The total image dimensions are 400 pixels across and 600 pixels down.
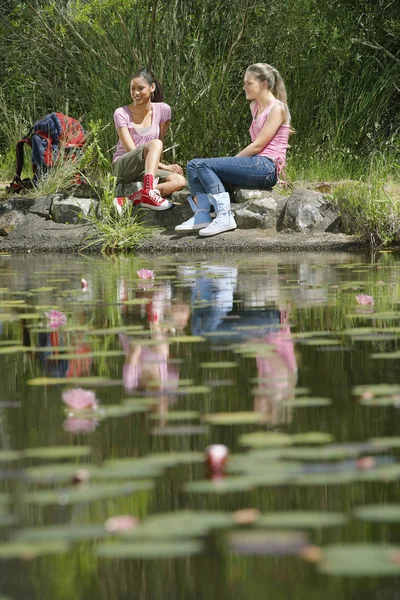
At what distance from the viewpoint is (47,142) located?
9.17 m

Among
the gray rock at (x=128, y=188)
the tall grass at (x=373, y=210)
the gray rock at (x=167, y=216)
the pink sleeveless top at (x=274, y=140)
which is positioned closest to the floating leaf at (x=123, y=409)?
the tall grass at (x=373, y=210)

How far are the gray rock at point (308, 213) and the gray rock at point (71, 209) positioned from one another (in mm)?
1733

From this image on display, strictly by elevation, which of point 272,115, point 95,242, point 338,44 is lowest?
point 95,242

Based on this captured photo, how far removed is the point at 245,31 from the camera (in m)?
10.3

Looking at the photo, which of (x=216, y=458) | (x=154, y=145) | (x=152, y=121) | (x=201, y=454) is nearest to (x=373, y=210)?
(x=154, y=145)

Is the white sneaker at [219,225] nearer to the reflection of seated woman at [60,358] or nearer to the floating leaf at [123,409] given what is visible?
the reflection of seated woman at [60,358]

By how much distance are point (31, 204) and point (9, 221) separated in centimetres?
27

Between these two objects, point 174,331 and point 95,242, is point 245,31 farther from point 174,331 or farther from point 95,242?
point 174,331

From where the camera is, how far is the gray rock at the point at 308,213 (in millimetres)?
8016

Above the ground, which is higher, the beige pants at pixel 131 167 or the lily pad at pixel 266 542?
the beige pants at pixel 131 167

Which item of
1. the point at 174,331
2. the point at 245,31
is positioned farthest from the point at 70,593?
the point at 245,31

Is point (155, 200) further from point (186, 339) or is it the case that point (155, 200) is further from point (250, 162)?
point (186, 339)

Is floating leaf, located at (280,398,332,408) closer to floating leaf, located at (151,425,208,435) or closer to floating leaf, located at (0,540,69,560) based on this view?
floating leaf, located at (151,425,208,435)

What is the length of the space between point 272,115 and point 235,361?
5405mm
